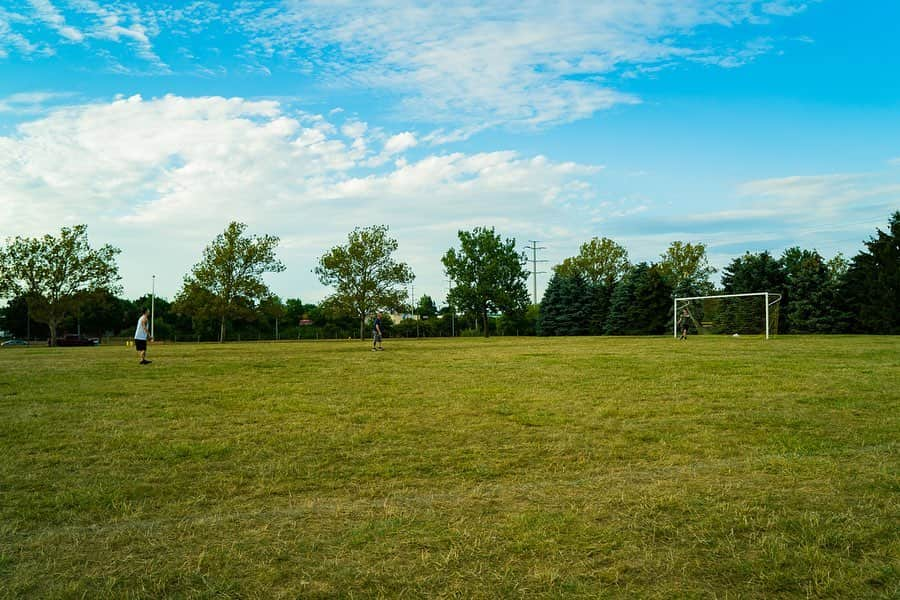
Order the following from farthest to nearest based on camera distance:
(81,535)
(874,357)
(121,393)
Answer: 1. (874,357)
2. (121,393)
3. (81,535)

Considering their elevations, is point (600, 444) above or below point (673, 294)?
below

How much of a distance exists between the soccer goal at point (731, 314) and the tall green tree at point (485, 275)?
1111 inches

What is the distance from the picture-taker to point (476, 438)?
9000mm

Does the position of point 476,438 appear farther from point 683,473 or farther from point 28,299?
point 28,299

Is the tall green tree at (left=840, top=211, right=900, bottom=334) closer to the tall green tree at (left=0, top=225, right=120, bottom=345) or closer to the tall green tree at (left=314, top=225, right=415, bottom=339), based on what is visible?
the tall green tree at (left=314, top=225, right=415, bottom=339)

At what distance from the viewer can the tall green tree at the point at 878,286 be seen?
49.5m

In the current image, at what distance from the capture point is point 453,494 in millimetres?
6352

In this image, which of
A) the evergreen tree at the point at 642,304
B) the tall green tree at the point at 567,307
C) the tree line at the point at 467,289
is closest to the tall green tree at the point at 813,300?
the tree line at the point at 467,289

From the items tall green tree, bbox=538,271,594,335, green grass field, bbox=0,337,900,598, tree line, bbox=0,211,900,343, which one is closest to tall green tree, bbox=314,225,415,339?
tree line, bbox=0,211,900,343

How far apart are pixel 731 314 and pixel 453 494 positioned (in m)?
47.0

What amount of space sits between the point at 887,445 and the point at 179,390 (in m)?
13.1

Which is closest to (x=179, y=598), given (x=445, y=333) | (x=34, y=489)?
(x=34, y=489)

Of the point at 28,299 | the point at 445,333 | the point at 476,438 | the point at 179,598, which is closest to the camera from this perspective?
the point at 179,598

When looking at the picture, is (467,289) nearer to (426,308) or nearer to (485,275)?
(485,275)
